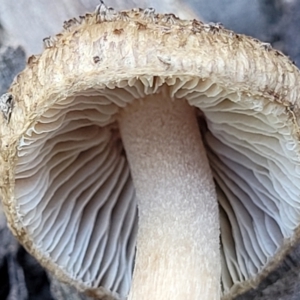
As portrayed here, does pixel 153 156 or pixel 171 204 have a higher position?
pixel 153 156

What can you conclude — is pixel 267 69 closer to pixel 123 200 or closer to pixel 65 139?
pixel 65 139

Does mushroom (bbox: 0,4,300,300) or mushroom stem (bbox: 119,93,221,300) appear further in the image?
mushroom stem (bbox: 119,93,221,300)

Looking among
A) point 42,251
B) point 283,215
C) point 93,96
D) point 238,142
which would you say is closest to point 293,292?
point 283,215

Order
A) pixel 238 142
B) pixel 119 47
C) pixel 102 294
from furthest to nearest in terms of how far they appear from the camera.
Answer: pixel 102 294, pixel 238 142, pixel 119 47

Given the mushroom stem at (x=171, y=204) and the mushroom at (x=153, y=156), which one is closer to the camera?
the mushroom at (x=153, y=156)
